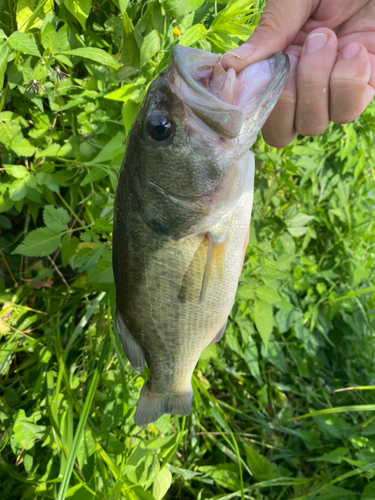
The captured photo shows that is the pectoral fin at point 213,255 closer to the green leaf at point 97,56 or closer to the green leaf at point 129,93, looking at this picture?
the green leaf at point 129,93

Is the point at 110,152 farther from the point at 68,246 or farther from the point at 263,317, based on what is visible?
the point at 263,317

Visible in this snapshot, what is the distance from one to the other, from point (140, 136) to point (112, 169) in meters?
0.44

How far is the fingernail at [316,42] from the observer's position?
120 centimetres

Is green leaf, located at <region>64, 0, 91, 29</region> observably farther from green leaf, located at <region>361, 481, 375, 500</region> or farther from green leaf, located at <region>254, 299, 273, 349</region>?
green leaf, located at <region>361, 481, 375, 500</region>

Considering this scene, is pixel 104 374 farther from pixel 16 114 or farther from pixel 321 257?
pixel 321 257

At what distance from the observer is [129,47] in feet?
4.91

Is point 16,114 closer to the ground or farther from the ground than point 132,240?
farther from the ground

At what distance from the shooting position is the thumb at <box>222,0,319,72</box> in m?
1.08

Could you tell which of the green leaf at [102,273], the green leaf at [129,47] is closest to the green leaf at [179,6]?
the green leaf at [129,47]

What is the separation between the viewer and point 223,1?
1.55 meters

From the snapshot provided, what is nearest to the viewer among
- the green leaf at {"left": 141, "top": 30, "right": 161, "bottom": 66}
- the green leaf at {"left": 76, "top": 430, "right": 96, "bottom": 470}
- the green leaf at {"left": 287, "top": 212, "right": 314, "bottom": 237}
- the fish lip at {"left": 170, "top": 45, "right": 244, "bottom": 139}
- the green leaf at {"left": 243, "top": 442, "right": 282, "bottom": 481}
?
the fish lip at {"left": 170, "top": 45, "right": 244, "bottom": 139}

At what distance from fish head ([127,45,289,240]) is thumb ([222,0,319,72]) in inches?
1.6

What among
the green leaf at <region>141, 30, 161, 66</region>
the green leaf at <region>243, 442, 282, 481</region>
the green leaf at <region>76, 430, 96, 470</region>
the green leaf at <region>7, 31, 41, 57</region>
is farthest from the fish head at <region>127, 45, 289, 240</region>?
the green leaf at <region>243, 442, 282, 481</region>

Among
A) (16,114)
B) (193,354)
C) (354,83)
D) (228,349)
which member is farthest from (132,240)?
(228,349)
